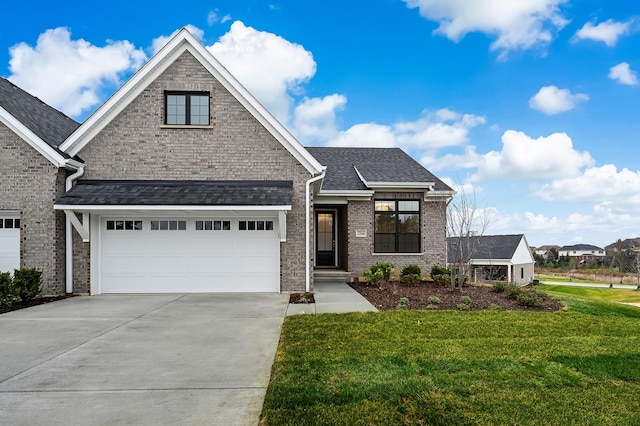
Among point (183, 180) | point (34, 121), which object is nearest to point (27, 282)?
point (183, 180)

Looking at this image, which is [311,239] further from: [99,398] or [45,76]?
[45,76]

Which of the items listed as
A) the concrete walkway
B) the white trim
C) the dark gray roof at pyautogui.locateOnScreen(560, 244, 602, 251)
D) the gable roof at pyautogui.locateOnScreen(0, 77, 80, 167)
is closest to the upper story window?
the white trim

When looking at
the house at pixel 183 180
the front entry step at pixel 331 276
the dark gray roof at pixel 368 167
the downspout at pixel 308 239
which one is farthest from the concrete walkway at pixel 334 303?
the dark gray roof at pixel 368 167

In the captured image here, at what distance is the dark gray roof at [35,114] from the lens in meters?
11.2

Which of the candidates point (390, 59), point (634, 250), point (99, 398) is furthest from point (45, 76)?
point (634, 250)

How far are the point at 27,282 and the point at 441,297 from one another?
37.0 ft

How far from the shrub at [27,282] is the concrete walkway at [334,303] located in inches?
269

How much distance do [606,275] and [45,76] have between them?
2330 inches

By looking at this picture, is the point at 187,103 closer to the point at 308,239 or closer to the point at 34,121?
the point at 34,121

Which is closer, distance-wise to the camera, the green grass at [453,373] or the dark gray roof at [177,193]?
the green grass at [453,373]

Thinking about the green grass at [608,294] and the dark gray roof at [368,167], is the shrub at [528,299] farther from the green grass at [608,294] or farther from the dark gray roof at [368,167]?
the green grass at [608,294]

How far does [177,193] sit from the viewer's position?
10852 millimetres

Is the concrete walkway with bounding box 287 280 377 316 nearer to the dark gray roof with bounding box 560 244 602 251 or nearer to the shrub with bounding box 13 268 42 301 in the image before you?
the shrub with bounding box 13 268 42 301

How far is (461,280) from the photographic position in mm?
12492
